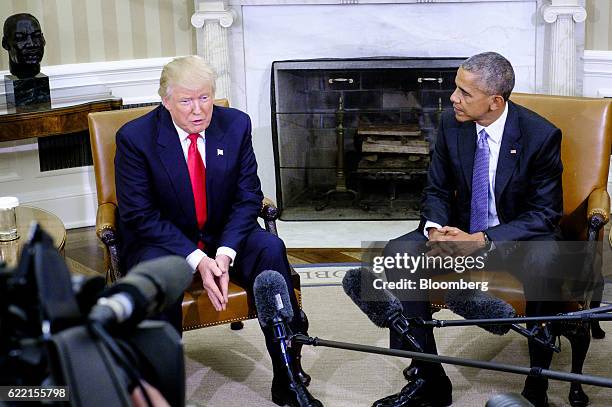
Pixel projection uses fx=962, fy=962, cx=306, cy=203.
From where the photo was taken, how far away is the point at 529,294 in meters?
3.12

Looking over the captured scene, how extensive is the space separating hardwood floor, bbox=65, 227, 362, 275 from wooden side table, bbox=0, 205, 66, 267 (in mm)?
962

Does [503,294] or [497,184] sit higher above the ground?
[497,184]

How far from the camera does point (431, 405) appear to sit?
3162 mm

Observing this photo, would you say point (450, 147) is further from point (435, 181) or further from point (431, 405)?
point (431, 405)

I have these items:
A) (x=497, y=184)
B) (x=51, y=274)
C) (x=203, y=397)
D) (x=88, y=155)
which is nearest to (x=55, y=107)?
(x=88, y=155)

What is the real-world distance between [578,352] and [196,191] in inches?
54.4

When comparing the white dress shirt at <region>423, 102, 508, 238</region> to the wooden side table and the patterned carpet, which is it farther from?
the wooden side table

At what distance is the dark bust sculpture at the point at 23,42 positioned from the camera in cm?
466

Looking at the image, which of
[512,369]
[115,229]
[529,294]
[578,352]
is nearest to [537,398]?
[578,352]

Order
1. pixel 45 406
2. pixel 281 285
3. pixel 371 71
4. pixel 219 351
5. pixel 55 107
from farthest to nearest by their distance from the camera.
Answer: pixel 371 71 → pixel 55 107 → pixel 219 351 → pixel 281 285 → pixel 45 406

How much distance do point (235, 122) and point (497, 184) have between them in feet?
3.08

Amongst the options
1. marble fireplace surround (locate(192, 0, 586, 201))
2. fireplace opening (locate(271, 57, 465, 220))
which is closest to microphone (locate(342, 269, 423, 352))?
fireplace opening (locate(271, 57, 465, 220))

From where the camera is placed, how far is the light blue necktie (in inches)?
131

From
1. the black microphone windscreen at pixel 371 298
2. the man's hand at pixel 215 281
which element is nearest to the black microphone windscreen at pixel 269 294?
the black microphone windscreen at pixel 371 298
